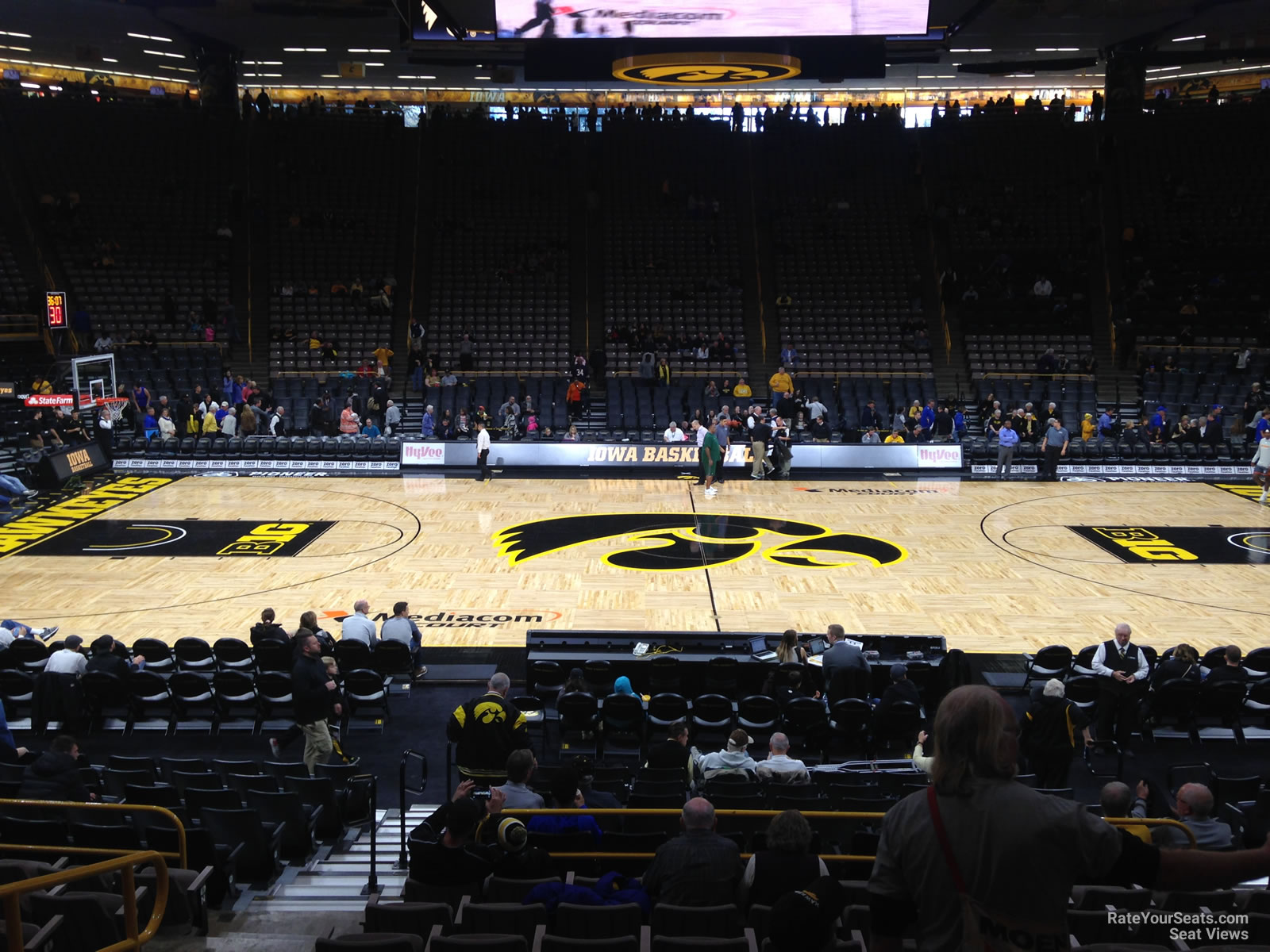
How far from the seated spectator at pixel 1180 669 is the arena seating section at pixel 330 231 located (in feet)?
81.2

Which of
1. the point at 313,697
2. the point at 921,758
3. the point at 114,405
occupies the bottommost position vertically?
the point at 921,758

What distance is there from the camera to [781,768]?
903 cm

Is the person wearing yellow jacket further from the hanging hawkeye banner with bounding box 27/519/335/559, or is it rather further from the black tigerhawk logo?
the hanging hawkeye banner with bounding box 27/519/335/559

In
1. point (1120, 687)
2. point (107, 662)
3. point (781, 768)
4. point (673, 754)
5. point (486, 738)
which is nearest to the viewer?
point (486, 738)

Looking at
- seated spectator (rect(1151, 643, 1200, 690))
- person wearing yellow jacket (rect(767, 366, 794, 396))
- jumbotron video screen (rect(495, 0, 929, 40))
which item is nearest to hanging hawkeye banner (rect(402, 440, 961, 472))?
person wearing yellow jacket (rect(767, 366, 794, 396))

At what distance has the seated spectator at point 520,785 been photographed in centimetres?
705

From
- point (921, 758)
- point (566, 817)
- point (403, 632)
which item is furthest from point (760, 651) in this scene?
point (566, 817)

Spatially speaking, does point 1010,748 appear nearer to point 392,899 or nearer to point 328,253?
point 392,899

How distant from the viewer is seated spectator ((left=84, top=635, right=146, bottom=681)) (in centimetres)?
1180

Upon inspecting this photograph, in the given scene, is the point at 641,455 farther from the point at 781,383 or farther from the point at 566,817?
the point at 566,817

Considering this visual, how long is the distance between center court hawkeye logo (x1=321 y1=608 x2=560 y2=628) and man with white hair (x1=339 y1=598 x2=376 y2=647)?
2056mm

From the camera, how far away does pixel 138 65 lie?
4372cm

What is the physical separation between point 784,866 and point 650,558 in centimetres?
1357

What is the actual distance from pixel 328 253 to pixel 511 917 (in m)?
32.8
